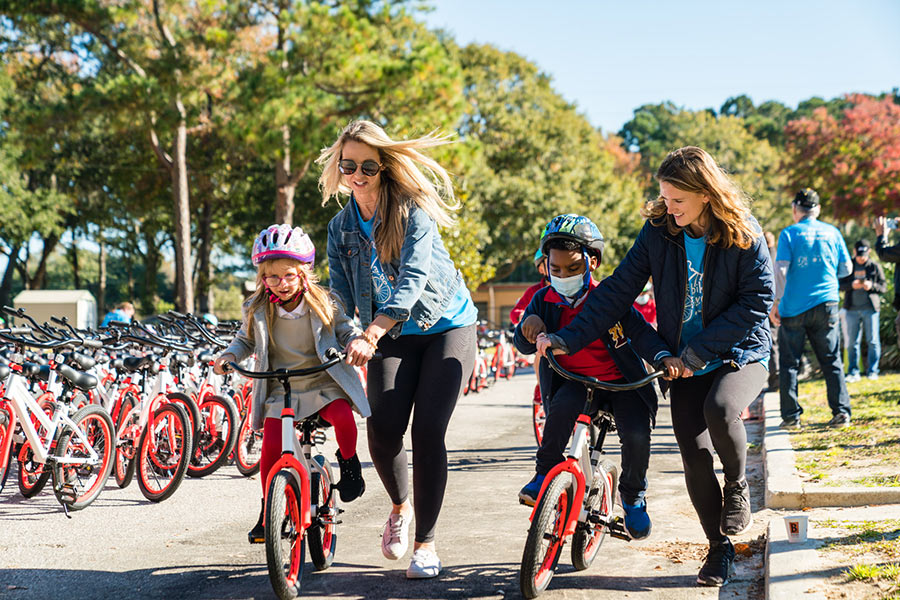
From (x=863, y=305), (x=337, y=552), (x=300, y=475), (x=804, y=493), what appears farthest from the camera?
(x=863, y=305)

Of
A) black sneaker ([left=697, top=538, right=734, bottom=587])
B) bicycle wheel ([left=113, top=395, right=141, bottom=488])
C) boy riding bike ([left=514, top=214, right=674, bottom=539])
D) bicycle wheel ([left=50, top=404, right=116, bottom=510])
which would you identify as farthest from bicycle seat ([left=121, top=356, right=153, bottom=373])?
black sneaker ([left=697, top=538, right=734, bottom=587])

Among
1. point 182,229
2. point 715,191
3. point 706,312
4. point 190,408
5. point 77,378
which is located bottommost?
point 190,408

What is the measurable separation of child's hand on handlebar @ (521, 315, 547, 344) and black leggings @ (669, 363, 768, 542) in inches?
24.1

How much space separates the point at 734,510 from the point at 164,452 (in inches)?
162

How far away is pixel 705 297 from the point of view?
410 centimetres

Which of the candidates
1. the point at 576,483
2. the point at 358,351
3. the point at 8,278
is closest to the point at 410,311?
the point at 358,351

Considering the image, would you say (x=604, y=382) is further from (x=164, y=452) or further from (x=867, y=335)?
(x=867, y=335)

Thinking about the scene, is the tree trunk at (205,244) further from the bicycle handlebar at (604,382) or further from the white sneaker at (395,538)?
the bicycle handlebar at (604,382)

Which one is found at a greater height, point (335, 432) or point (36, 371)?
point (36, 371)

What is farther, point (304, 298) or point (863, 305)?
point (863, 305)

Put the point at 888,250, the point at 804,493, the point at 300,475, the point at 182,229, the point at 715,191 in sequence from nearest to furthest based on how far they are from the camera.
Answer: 1. the point at 715,191
2. the point at 300,475
3. the point at 804,493
4. the point at 888,250
5. the point at 182,229

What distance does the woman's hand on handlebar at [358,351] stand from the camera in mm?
3957

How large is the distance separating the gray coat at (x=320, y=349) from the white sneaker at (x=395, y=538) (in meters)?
0.59

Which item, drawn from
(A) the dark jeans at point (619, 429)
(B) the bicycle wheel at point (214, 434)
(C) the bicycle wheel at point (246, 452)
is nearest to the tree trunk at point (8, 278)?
(C) the bicycle wheel at point (246, 452)
